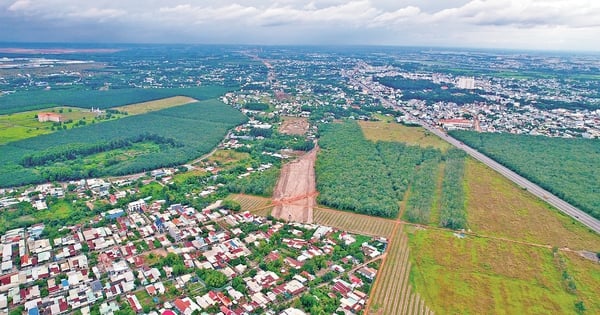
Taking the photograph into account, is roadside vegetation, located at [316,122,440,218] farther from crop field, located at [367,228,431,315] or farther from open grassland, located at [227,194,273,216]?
crop field, located at [367,228,431,315]

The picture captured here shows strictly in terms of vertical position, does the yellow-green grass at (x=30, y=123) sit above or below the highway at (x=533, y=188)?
above

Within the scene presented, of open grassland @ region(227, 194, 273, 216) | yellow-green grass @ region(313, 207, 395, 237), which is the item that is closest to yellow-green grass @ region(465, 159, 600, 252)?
yellow-green grass @ region(313, 207, 395, 237)

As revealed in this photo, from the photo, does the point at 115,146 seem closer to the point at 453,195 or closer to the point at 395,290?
the point at 395,290

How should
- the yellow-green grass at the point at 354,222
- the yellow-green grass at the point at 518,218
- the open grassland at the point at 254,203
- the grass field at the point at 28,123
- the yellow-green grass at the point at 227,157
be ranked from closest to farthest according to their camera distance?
the yellow-green grass at the point at 518,218
the yellow-green grass at the point at 354,222
the open grassland at the point at 254,203
the yellow-green grass at the point at 227,157
the grass field at the point at 28,123

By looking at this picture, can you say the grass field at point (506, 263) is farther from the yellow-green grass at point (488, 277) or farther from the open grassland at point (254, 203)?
the open grassland at point (254, 203)

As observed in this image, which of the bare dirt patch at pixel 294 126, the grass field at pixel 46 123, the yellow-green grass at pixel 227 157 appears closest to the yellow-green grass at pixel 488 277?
the yellow-green grass at pixel 227 157

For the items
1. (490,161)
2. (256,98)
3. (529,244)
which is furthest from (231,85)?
(529,244)

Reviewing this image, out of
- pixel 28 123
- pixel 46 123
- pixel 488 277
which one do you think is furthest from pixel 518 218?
pixel 28 123
